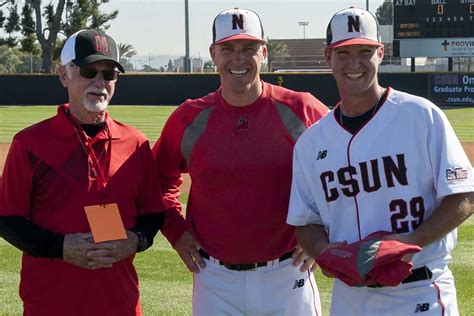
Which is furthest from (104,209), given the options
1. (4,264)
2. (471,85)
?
(471,85)

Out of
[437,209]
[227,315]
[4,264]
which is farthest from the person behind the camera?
[4,264]

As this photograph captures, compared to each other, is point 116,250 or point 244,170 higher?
point 244,170

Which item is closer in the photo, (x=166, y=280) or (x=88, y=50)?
(x=88, y=50)

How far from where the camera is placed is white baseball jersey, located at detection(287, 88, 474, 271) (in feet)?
10.6

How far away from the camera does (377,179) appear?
10.8 feet

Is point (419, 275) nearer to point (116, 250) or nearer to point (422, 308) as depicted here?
point (422, 308)

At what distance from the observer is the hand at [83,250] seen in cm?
345

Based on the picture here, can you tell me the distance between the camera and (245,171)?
3.92m

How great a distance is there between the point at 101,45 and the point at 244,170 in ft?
3.03

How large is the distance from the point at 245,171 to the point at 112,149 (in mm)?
672

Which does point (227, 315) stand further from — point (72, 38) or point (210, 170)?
point (72, 38)

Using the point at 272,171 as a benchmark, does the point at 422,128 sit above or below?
above

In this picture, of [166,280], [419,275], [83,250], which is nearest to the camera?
[419,275]

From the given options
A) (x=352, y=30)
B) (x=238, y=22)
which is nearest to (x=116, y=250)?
(x=238, y=22)
